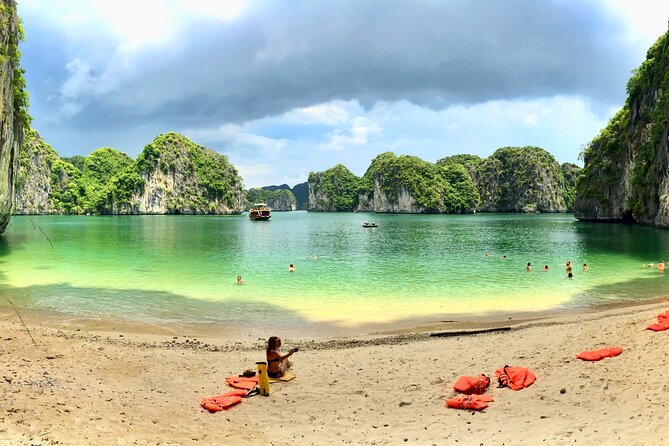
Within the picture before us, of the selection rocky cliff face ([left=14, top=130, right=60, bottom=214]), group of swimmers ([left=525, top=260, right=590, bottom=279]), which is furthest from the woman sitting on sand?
rocky cliff face ([left=14, top=130, right=60, bottom=214])

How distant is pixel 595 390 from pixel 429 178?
588ft

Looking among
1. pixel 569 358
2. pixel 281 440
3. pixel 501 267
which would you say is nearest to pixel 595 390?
pixel 569 358

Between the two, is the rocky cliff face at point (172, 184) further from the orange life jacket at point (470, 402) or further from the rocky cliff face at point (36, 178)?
the orange life jacket at point (470, 402)

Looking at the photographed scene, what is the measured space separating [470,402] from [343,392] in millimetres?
2373

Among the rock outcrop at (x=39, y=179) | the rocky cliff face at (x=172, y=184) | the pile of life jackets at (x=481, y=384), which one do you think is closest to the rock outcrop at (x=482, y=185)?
the rocky cliff face at (x=172, y=184)

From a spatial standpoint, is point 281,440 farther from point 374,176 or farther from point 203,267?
point 374,176

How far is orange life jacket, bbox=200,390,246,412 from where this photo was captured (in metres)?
7.46

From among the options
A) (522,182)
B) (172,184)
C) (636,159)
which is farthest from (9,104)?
(522,182)

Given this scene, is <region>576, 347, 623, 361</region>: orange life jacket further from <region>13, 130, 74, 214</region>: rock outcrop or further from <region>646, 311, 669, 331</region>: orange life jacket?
<region>13, 130, 74, 214</region>: rock outcrop

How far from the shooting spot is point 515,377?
834cm

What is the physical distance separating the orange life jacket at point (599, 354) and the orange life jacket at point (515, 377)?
1.35 metres

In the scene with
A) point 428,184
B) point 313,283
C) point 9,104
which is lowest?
point 313,283

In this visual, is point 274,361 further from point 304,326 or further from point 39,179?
→ point 39,179

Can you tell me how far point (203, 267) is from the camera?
1162 inches
